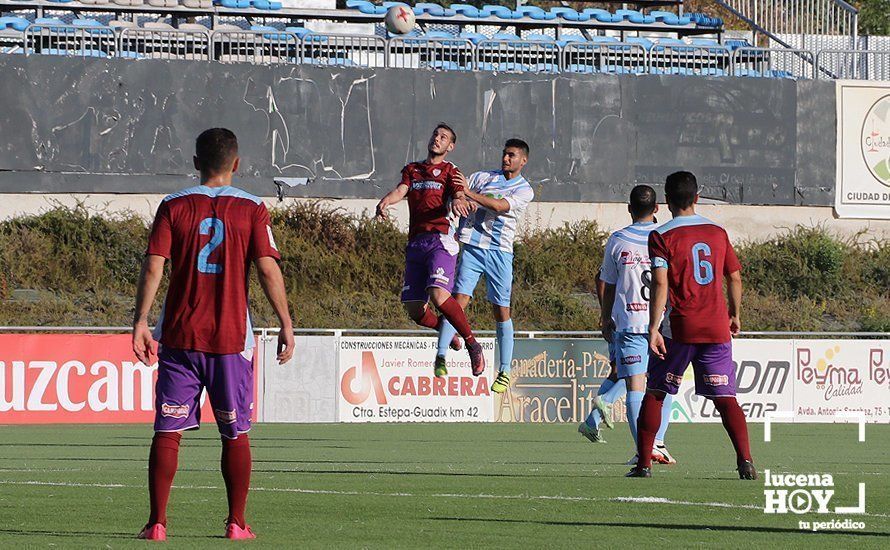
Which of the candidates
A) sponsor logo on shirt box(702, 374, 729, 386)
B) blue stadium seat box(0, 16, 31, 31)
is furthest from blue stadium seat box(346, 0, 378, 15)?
sponsor logo on shirt box(702, 374, 729, 386)

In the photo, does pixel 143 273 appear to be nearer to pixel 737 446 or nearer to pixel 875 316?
pixel 737 446

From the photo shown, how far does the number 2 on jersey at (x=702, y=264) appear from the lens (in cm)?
984

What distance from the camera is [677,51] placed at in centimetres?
3497

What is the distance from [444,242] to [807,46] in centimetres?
2701

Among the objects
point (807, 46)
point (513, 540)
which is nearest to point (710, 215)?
point (807, 46)

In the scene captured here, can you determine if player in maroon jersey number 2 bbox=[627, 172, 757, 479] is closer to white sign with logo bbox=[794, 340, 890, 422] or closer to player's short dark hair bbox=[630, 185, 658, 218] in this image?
player's short dark hair bbox=[630, 185, 658, 218]

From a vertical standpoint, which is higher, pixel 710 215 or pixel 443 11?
pixel 443 11

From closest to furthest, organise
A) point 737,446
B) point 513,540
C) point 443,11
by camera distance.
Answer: point 513,540 → point 737,446 → point 443,11

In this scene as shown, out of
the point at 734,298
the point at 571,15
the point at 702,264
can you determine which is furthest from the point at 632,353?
the point at 571,15

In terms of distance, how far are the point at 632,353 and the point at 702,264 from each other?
2.03m

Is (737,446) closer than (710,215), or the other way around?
(737,446)

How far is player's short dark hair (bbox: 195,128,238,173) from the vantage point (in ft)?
22.7

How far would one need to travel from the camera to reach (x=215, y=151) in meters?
6.93

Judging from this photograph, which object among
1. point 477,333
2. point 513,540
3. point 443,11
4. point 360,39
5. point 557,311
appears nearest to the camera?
point 513,540
